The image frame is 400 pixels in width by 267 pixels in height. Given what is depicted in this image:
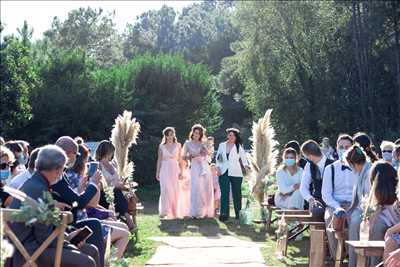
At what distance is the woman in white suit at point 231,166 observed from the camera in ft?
50.4

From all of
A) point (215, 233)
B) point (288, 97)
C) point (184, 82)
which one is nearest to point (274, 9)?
point (288, 97)

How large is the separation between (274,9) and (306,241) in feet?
63.1

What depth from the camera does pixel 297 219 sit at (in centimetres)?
1060

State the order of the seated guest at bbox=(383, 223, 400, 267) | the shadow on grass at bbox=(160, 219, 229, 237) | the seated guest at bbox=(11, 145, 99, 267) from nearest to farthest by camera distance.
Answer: the seated guest at bbox=(11, 145, 99, 267)
the seated guest at bbox=(383, 223, 400, 267)
the shadow on grass at bbox=(160, 219, 229, 237)

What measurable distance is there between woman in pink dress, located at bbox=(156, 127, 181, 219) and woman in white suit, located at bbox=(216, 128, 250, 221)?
1.01 m

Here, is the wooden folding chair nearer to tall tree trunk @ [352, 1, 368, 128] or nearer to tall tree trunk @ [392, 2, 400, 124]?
tall tree trunk @ [352, 1, 368, 128]

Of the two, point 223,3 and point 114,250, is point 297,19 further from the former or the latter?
point 223,3

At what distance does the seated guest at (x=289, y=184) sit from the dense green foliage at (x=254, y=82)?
10.8 meters

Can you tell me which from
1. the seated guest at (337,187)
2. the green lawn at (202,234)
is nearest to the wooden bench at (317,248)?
the seated guest at (337,187)

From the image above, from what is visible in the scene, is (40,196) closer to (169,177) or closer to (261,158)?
(169,177)

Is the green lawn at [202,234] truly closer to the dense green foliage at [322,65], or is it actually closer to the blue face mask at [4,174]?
the blue face mask at [4,174]

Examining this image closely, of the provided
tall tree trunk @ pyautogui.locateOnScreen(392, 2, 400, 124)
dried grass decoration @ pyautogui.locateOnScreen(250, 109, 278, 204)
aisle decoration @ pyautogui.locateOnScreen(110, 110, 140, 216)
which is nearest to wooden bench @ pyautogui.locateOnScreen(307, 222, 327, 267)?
aisle decoration @ pyautogui.locateOnScreen(110, 110, 140, 216)

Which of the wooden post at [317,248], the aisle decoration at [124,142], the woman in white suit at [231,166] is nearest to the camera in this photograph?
the wooden post at [317,248]

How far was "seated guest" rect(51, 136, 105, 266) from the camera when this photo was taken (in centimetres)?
695
